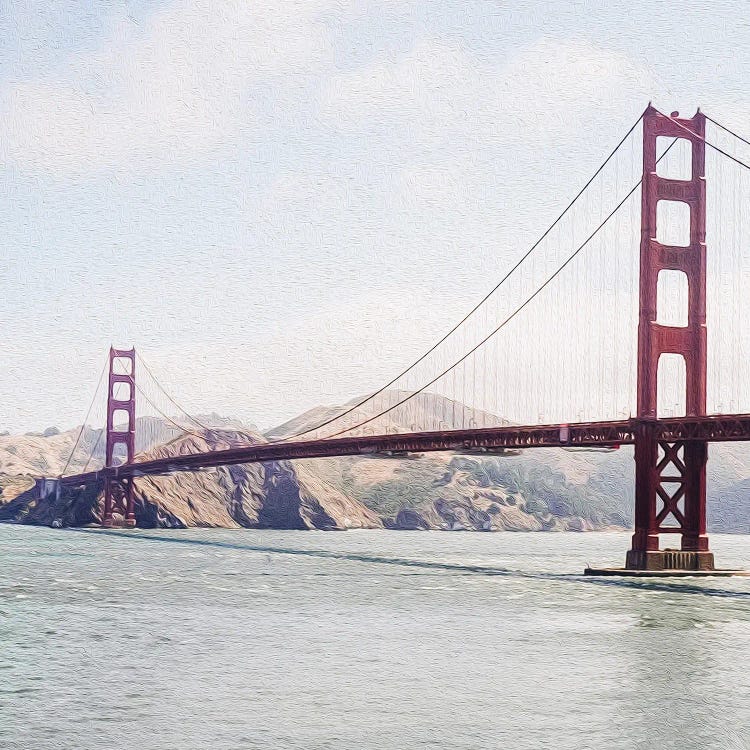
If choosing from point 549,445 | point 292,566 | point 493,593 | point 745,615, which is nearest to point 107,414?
point 292,566

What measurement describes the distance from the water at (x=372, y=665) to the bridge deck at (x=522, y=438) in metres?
5.67

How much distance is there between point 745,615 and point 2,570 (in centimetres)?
3421

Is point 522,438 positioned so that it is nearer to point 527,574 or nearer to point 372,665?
point 527,574

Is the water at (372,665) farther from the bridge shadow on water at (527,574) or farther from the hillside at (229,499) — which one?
the hillside at (229,499)

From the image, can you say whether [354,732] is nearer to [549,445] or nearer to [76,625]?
[76,625]

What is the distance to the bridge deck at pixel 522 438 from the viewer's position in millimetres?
51562

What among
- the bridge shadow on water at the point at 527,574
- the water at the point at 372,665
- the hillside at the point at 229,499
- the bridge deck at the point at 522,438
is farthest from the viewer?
the hillside at the point at 229,499

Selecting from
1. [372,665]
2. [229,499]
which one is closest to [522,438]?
[372,665]

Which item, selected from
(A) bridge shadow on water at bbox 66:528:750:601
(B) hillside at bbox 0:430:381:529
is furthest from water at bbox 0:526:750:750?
(B) hillside at bbox 0:430:381:529

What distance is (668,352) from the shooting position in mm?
54375

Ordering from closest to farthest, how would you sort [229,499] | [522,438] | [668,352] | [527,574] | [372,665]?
[372,665], [668,352], [522,438], [527,574], [229,499]

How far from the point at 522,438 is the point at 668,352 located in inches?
353

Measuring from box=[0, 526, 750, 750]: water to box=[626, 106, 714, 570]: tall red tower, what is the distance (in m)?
3.69

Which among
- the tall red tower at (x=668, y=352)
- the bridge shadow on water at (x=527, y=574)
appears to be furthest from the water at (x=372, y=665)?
the tall red tower at (x=668, y=352)
